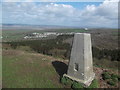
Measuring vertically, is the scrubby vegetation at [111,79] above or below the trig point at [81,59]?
below

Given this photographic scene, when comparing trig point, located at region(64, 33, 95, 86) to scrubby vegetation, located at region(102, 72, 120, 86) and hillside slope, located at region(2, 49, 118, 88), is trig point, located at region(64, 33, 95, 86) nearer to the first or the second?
hillside slope, located at region(2, 49, 118, 88)

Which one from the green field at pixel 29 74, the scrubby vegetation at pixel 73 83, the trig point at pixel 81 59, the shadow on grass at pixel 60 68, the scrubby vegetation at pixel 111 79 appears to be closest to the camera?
the trig point at pixel 81 59

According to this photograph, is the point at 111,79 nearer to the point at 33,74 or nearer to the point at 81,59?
the point at 81,59

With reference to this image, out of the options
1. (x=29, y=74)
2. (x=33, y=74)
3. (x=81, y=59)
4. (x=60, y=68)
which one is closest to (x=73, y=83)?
(x=81, y=59)

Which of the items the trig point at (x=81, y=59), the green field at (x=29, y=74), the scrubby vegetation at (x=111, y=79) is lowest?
the scrubby vegetation at (x=111, y=79)

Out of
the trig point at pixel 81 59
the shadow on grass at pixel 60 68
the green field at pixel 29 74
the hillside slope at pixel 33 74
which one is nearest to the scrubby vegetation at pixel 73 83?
the trig point at pixel 81 59

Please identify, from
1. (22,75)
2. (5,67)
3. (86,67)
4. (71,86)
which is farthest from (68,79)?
(5,67)

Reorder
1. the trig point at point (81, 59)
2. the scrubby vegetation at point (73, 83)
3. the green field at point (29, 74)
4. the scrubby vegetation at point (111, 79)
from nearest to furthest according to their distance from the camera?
1. the trig point at point (81, 59)
2. the scrubby vegetation at point (73, 83)
3. the green field at point (29, 74)
4. the scrubby vegetation at point (111, 79)

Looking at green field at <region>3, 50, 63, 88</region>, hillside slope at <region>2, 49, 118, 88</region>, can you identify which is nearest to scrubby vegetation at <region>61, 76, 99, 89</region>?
hillside slope at <region>2, 49, 118, 88</region>

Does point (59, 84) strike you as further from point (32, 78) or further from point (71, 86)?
point (32, 78)

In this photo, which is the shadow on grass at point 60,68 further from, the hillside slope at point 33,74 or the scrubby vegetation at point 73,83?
the scrubby vegetation at point 73,83
